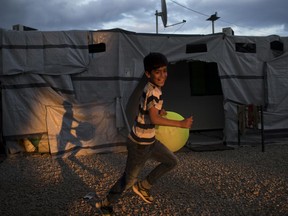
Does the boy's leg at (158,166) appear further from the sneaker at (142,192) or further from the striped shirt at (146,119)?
the striped shirt at (146,119)

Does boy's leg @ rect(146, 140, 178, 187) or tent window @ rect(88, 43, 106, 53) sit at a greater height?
tent window @ rect(88, 43, 106, 53)

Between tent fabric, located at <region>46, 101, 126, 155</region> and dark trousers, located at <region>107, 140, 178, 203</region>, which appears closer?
dark trousers, located at <region>107, 140, 178, 203</region>

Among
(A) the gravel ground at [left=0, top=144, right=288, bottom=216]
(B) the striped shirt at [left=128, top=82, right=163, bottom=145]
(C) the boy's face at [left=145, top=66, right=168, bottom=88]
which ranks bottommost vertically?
(A) the gravel ground at [left=0, top=144, right=288, bottom=216]

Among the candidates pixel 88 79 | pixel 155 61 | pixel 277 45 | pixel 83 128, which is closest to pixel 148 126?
pixel 155 61

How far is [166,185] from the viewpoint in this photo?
16.4ft

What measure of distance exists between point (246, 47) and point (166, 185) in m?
4.64

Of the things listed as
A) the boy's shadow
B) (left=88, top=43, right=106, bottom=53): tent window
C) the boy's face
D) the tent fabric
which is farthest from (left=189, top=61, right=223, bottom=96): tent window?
the boy's face

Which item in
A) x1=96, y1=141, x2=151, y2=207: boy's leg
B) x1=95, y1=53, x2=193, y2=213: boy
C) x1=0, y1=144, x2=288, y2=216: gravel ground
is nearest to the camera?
x1=95, y1=53, x2=193, y2=213: boy

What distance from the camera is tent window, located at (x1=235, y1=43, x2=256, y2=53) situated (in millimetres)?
8195

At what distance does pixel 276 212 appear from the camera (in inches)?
153

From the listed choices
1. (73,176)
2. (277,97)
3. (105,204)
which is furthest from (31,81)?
(277,97)

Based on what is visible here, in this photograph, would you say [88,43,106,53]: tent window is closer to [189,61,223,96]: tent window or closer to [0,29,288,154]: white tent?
[0,29,288,154]: white tent

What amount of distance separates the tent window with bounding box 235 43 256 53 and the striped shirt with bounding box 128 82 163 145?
5.31 meters

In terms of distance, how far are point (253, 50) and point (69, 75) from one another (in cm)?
436
